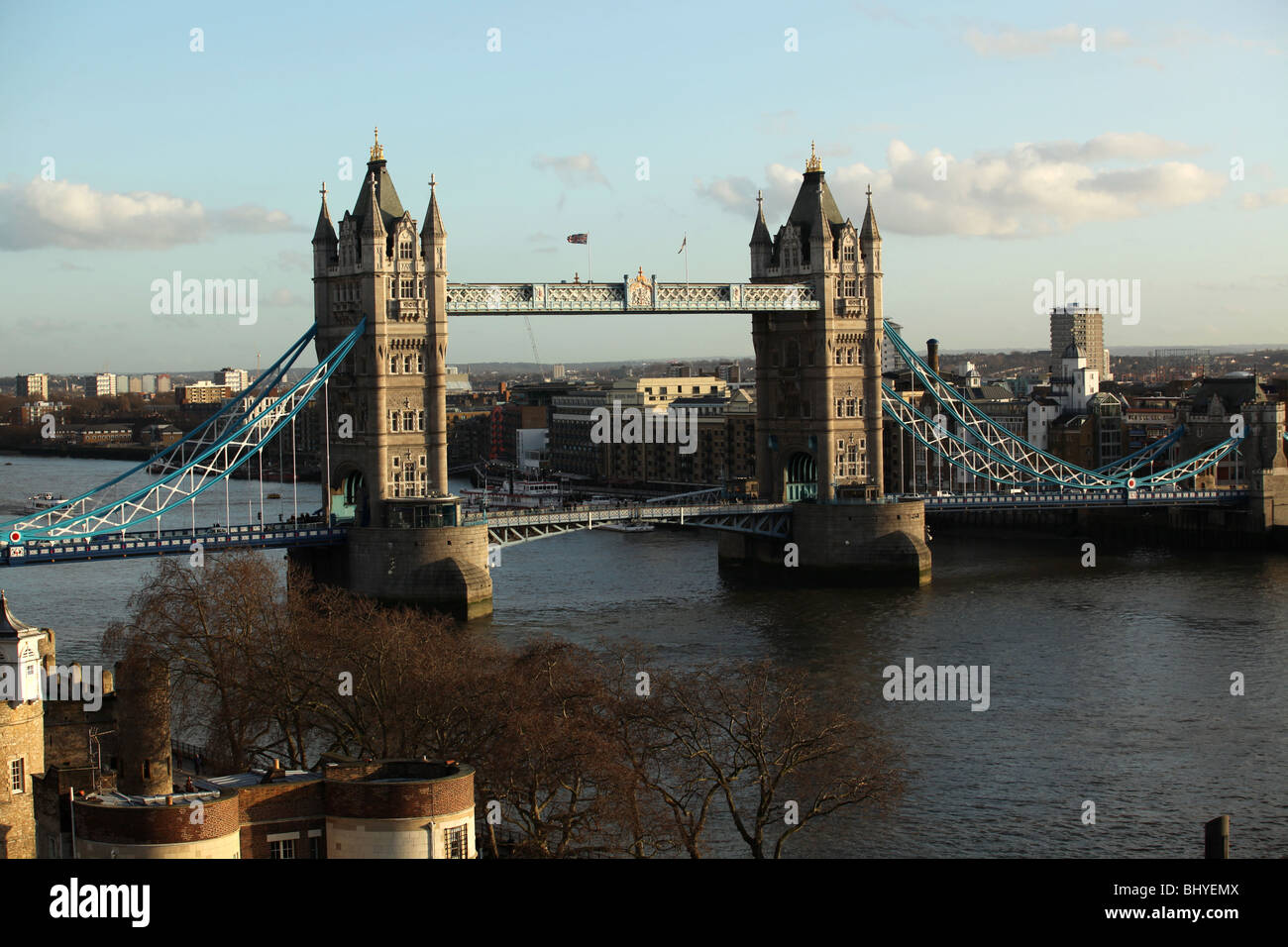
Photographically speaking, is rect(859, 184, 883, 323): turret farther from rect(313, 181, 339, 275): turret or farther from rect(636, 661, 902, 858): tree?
rect(636, 661, 902, 858): tree

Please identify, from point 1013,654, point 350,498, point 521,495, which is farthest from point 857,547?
point 521,495

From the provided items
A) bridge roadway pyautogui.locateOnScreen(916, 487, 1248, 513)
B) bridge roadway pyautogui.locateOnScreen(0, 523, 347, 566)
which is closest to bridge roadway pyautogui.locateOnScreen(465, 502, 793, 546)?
bridge roadway pyautogui.locateOnScreen(0, 523, 347, 566)

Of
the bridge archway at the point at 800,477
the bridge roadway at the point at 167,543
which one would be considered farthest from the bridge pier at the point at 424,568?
the bridge archway at the point at 800,477

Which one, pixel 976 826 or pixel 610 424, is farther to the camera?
pixel 610 424

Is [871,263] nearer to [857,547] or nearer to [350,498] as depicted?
[857,547]
